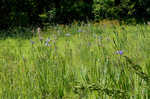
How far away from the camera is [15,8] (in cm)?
989

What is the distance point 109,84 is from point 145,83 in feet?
0.93

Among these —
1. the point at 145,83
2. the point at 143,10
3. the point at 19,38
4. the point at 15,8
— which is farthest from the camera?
the point at 143,10

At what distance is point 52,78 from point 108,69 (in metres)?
0.65

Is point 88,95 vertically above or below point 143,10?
below

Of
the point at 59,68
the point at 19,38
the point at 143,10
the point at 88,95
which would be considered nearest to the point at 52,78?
the point at 59,68

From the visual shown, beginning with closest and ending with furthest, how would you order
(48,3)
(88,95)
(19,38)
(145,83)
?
(145,83) < (88,95) < (19,38) < (48,3)

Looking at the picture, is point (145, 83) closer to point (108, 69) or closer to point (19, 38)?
point (108, 69)

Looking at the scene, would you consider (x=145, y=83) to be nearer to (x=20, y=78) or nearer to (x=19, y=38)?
(x=20, y=78)

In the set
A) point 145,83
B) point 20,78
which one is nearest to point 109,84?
point 145,83

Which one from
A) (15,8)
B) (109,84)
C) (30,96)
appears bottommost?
(30,96)

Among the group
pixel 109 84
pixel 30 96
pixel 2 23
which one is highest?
pixel 2 23

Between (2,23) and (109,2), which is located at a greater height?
(109,2)

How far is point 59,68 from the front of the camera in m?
1.89

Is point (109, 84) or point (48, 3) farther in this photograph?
point (48, 3)
